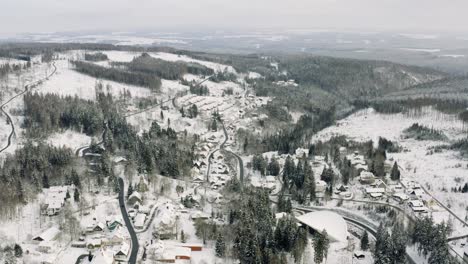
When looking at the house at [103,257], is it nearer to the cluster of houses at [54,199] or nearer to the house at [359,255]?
the cluster of houses at [54,199]

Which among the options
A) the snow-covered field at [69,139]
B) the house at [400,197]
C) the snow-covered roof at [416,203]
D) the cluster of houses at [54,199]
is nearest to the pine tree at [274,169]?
the house at [400,197]

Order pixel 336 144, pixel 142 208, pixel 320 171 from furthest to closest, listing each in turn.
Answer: pixel 336 144 < pixel 320 171 < pixel 142 208

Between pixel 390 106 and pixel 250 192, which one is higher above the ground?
pixel 390 106

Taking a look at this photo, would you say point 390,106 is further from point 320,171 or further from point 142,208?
point 142,208

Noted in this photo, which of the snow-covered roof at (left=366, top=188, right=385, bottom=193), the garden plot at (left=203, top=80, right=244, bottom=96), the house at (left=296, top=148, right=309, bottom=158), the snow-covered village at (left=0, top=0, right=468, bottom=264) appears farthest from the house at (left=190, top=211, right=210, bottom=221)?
the garden plot at (left=203, top=80, right=244, bottom=96)

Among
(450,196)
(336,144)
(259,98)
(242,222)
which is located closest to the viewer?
(242,222)

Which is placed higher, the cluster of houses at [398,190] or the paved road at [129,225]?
the cluster of houses at [398,190]

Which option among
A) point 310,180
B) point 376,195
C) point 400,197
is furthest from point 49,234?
point 400,197

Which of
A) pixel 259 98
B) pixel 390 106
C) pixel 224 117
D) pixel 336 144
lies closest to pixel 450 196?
pixel 336 144
